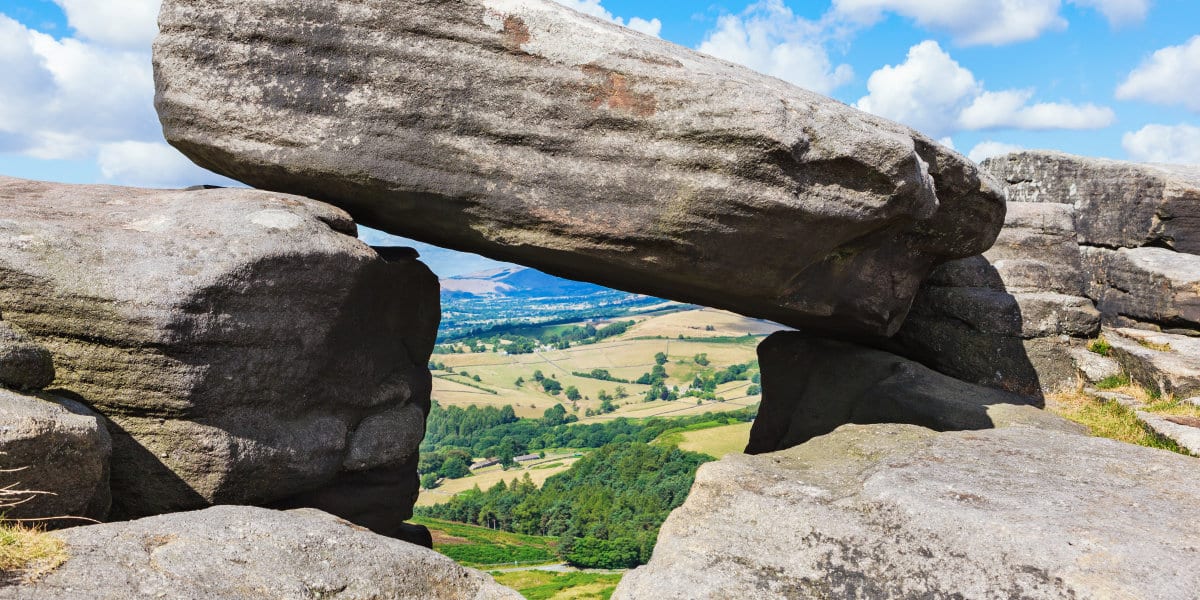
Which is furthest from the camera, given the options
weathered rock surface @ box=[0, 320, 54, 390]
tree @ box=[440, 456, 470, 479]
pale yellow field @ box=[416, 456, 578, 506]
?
tree @ box=[440, 456, 470, 479]

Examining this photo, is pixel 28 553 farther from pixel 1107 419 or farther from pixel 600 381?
pixel 600 381

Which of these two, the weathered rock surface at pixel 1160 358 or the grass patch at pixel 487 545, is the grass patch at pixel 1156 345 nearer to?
the weathered rock surface at pixel 1160 358

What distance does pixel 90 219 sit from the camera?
934cm

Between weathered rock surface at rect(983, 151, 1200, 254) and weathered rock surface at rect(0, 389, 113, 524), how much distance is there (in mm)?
16840

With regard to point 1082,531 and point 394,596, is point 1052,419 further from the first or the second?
point 394,596

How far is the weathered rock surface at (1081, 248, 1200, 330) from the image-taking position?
50.6 ft

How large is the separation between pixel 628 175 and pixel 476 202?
6.16 feet

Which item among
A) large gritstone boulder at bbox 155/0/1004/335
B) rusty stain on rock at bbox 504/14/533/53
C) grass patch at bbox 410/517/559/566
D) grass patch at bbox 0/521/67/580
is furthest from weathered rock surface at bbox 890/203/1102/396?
grass patch at bbox 410/517/559/566

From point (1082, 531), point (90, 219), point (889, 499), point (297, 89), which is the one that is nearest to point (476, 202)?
point (297, 89)

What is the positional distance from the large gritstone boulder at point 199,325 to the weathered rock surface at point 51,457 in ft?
2.38

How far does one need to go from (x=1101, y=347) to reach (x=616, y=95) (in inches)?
398

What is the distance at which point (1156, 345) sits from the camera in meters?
14.9

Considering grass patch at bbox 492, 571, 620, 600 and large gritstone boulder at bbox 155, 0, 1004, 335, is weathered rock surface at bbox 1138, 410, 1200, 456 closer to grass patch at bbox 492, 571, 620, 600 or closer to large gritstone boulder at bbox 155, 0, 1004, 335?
large gritstone boulder at bbox 155, 0, 1004, 335

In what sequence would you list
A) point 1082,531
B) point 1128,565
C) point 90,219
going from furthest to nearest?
point 90,219 → point 1082,531 → point 1128,565
